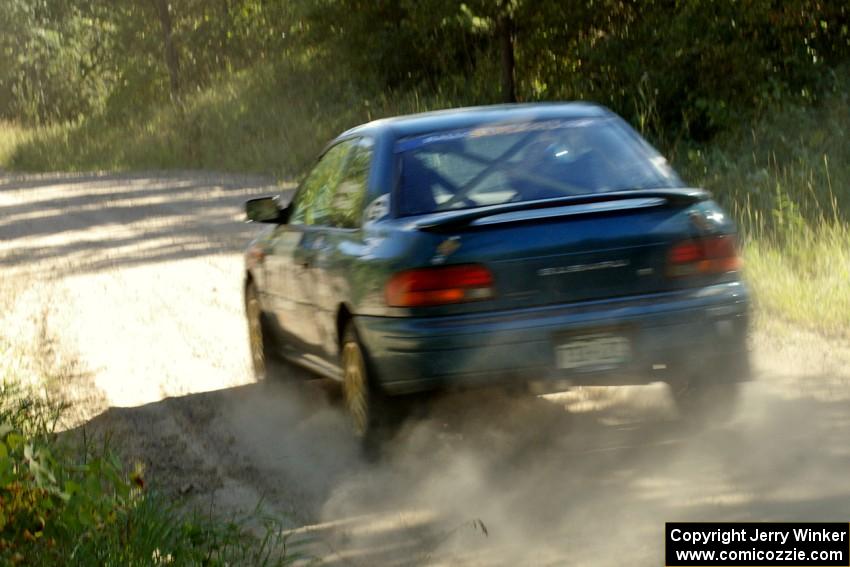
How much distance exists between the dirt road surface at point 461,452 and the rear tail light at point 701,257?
81 centimetres

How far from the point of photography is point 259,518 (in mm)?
6254

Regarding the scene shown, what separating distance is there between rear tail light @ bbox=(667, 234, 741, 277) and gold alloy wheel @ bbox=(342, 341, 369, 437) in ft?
4.82

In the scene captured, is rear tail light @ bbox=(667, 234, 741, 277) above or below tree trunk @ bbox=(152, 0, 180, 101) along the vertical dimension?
above

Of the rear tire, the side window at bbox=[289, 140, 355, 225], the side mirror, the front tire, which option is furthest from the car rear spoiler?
the front tire

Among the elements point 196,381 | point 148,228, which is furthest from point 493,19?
point 196,381

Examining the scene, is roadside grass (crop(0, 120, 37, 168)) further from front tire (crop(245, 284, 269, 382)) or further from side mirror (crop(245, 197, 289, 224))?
side mirror (crop(245, 197, 289, 224))

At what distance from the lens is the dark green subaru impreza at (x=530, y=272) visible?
21.1 feet

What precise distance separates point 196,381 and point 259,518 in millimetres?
3244

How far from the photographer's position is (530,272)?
6.45 metres

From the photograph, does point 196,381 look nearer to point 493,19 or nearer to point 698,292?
point 698,292

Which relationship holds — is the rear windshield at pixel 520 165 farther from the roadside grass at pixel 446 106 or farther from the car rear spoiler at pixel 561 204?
the roadside grass at pixel 446 106

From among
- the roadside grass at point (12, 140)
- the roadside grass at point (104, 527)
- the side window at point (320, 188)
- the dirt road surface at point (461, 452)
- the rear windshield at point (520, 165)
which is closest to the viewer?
the roadside grass at point (104, 527)

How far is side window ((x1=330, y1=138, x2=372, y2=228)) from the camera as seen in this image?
7.34m

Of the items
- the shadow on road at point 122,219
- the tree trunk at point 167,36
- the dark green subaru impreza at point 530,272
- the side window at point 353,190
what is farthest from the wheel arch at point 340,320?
the tree trunk at point 167,36
